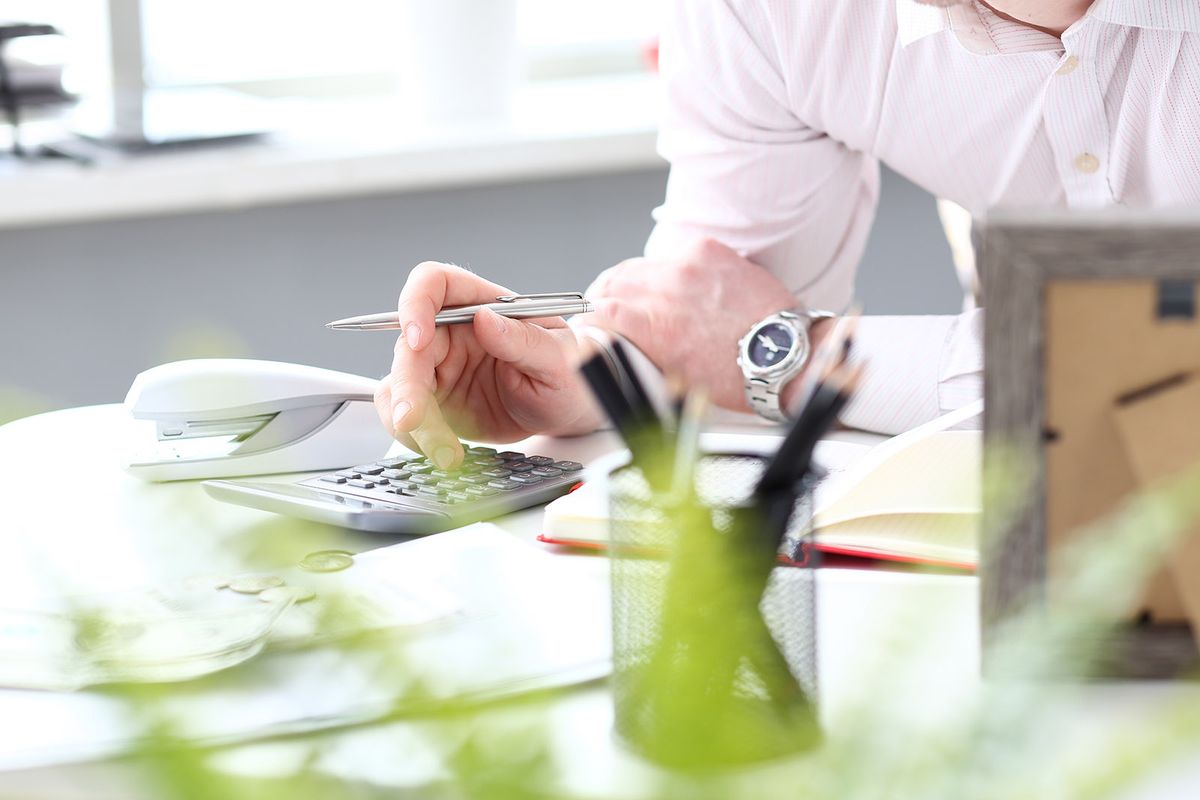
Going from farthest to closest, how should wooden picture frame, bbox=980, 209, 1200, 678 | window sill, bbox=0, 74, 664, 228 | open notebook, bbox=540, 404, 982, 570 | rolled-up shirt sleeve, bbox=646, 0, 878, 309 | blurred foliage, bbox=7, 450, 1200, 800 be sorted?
window sill, bbox=0, 74, 664, 228 < rolled-up shirt sleeve, bbox=646, 0, 878, 309 < open notebook, bbox=540, 404, 982, 570 < wooden picture frame, bbox=980, 209, 1200, 678 < blurred foliage, bbox=7, 450, 1200, 800

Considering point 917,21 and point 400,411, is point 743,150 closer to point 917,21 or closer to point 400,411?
point 917,21

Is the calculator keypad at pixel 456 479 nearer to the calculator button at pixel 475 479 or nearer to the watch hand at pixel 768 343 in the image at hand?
the calculator button at pixel 475 479

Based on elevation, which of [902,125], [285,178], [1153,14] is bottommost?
[285,178]

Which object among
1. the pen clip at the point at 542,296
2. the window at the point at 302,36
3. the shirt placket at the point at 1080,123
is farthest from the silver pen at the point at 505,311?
the window at the point at 302,36

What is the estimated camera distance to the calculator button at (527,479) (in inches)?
30.2

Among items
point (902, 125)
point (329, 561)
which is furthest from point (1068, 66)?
point (329, 561)

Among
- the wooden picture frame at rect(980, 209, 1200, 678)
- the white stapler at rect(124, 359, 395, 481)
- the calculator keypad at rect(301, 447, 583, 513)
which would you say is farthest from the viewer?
the white stapler at rect(124, 359, 395, 481)

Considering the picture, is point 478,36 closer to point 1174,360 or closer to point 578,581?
point 578,581

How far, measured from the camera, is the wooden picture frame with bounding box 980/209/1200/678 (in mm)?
471

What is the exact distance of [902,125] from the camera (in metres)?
1.21

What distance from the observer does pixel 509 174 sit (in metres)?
2.08

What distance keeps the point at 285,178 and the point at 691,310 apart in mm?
1053

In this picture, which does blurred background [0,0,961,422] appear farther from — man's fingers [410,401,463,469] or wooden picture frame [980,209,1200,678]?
wooden picture frame [980,209,1200,678]

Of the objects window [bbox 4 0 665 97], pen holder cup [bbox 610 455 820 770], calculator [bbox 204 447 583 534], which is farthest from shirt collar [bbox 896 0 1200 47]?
window [bbox 4 0 665 97]
